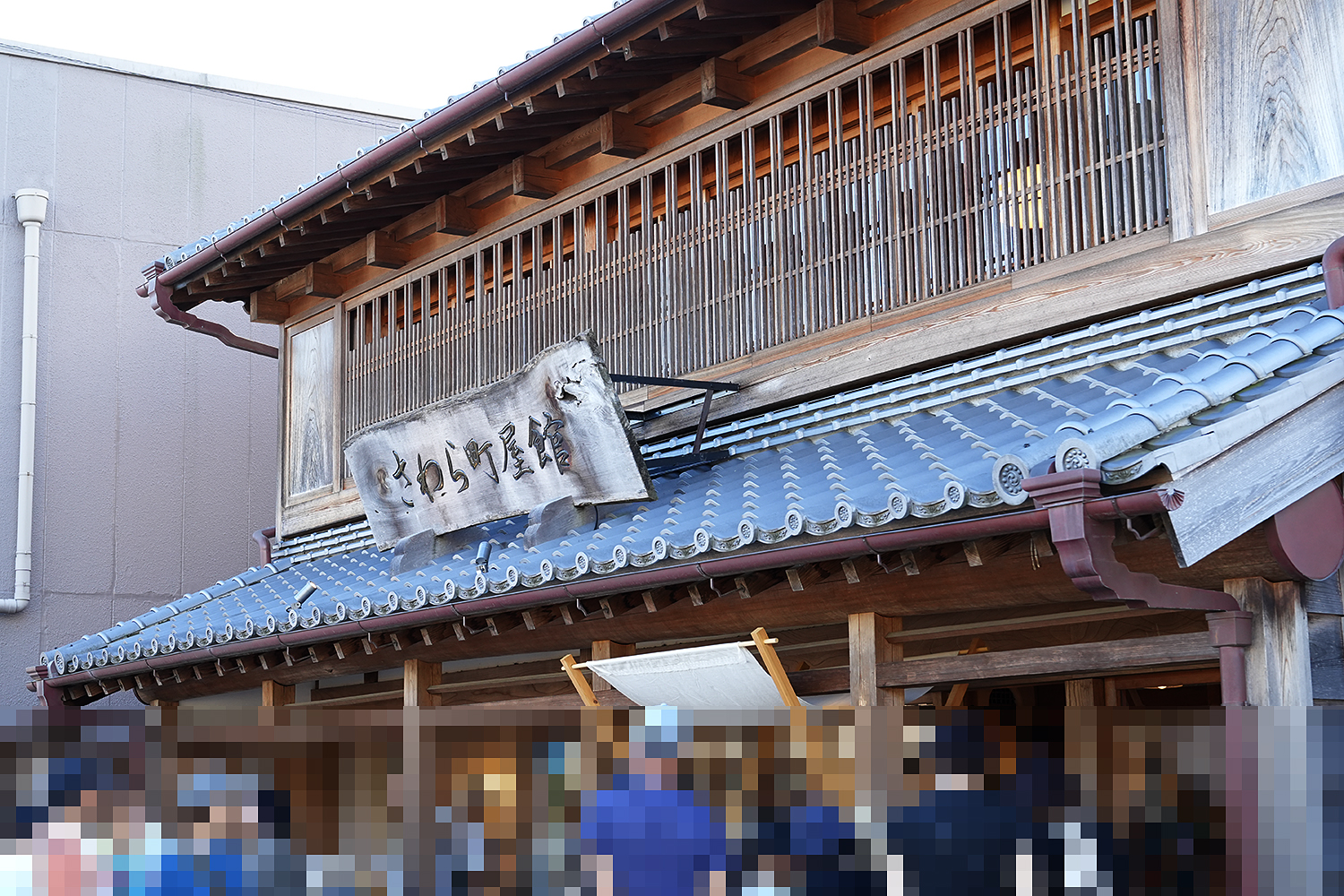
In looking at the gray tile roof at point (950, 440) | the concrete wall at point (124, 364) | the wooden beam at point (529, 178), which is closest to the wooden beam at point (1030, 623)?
the gray tile roof at point (950, 440)

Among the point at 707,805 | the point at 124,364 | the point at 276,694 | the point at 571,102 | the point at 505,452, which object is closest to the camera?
the point at 707,805

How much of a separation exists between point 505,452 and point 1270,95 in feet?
17.1

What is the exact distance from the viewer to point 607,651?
860 cm

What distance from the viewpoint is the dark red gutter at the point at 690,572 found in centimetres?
487

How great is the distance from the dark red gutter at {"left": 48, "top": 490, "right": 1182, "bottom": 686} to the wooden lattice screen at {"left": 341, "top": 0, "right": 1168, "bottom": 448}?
231 centimetres

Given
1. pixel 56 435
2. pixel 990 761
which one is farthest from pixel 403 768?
pixel 56 435

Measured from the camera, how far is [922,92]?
8539 millimetres

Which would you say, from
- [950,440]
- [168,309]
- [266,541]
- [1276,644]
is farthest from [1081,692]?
[168,309]

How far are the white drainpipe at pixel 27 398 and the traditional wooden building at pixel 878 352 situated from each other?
3732 mm

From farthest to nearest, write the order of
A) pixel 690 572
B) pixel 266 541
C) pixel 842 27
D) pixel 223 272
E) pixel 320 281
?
pixel 266 541 → pixel 320 281 → pixel 223 272 → pixel 842 27 → pixel 690 572

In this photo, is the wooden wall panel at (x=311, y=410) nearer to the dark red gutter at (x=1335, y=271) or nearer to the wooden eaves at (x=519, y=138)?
the wooden eaves at (x=519, y=138)

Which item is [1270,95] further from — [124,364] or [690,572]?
[124,364]

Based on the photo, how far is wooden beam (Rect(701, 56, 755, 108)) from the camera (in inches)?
366

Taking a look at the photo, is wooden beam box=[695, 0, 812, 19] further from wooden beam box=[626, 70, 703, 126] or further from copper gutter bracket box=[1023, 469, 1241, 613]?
copper gutter bracket box=[1023, 469, 1241, 613]
